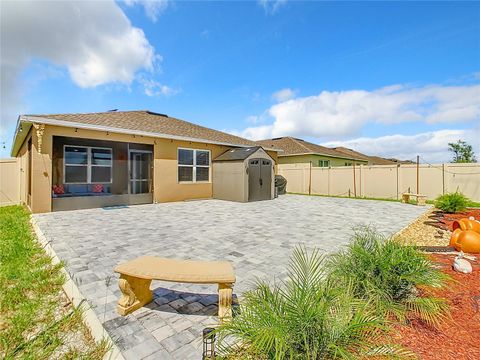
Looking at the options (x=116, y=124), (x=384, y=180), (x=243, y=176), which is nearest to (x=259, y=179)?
(x=243, y=176)

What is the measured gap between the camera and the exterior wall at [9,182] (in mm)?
10964

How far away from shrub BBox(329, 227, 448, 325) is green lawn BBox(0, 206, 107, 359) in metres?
2.50

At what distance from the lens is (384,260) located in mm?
2424

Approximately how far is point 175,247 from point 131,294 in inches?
89.7

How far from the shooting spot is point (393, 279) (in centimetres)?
234

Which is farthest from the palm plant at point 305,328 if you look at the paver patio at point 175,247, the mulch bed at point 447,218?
the mulch bed at point 447,218

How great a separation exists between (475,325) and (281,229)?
4587 millimetres

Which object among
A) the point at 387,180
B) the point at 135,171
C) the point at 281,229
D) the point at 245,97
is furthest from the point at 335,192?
the point at 135,171

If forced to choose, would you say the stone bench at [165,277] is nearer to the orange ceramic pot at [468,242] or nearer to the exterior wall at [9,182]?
the orange ceramic pot at [468,242]

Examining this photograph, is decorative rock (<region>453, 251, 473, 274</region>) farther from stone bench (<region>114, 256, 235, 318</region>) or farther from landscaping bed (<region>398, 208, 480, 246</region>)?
stone bench (<region>114, 256, 235, 318</region>)

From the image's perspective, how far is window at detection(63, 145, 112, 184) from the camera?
10.2m

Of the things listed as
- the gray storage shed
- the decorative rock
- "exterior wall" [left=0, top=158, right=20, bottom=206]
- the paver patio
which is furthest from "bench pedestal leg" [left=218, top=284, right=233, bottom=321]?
"exterior wall" [left=0, top=158, right=20, bottom=206]

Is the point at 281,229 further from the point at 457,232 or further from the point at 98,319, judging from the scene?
the point at 98,319

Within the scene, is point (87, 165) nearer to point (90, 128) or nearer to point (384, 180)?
point (90, 128)
